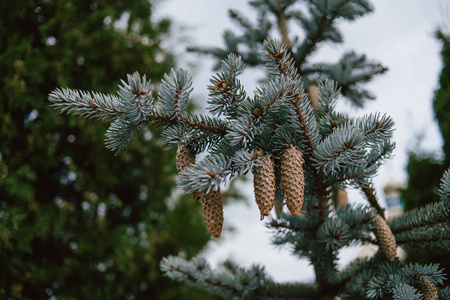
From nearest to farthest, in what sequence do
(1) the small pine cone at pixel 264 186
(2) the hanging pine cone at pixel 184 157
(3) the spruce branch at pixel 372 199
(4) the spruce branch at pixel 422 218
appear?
1. (1) the small pine cone at pixel 264 186
2. (2) the hanging pine cone at pixel 184 157
3. (4) the spruce branch at pixel 422 218
4. (3) the spruce branch at pixel 372 199

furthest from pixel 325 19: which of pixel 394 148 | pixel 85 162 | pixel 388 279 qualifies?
pixel 85 162

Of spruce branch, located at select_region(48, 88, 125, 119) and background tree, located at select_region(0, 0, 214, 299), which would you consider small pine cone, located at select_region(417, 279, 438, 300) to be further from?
background tree, located at select_region(0, 0, 214, 299)

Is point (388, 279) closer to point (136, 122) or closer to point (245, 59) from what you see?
point (136, 122)

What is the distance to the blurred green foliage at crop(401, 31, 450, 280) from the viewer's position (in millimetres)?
2664

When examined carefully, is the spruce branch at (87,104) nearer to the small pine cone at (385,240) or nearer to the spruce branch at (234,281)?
the spruce branch at (234,281)

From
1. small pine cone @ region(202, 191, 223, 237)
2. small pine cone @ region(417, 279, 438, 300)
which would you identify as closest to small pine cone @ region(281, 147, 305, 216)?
small pine cone @ region(202, 191, 223, 237)

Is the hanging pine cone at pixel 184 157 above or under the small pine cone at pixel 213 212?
above

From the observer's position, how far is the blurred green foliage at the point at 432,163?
2.66 meters

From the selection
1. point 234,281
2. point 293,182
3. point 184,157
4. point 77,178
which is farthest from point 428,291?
point 77,178

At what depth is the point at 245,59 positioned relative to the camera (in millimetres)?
1892

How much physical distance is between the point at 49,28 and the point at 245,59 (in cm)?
223

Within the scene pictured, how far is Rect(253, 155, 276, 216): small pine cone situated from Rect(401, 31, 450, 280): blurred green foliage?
90.3 inches

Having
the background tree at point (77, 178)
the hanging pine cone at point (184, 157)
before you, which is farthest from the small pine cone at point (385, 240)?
the background tree at point (77, 178)

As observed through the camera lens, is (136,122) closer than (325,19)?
Yes
